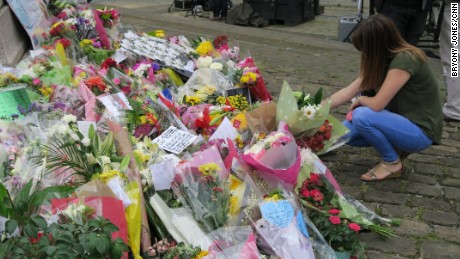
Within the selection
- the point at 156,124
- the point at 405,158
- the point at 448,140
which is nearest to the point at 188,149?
the point at 156,124

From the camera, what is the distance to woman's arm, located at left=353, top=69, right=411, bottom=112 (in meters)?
3.66

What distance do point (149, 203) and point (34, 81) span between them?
186cm

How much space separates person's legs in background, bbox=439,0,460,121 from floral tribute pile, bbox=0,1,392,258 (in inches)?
83.2

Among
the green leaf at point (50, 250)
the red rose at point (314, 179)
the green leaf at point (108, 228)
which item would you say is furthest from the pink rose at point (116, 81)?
the green leaf at point (50, 250)

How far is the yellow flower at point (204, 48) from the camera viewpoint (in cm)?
532

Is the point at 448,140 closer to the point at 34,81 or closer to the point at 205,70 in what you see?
the point at 205,70

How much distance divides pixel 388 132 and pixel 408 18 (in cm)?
253

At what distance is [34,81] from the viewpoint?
13.1 ft

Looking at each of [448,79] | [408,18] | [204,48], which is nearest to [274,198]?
[204,48]

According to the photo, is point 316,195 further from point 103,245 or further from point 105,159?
point 103,245

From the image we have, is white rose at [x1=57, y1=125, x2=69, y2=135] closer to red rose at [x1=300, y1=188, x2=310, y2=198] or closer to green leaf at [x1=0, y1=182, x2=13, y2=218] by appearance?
green leaf at [x1=0, y1=182, x2=13, y2=218]

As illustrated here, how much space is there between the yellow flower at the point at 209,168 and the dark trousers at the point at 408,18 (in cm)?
386

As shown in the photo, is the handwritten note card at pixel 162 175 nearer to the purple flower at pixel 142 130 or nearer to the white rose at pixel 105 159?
the white rose at pixel 105 159

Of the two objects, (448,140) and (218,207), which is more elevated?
(218,207)
